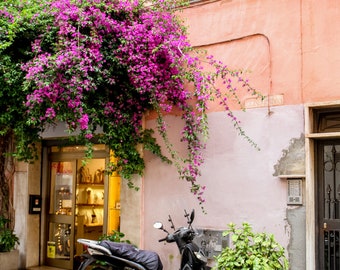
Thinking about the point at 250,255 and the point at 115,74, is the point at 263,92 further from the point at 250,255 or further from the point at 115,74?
the point at 250,255

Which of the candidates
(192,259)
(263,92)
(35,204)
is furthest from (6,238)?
(263,92)

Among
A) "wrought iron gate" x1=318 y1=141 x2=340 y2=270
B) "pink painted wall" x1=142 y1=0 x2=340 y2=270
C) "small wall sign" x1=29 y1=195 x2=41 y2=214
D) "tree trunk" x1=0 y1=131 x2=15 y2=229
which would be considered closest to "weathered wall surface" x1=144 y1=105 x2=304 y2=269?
"pink painted wall" x1=142 y1=0 x2=340 y2=270

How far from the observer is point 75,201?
1042cm

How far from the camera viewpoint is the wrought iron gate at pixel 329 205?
663 cm

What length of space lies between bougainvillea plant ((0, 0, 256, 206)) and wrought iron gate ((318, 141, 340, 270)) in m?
1.35

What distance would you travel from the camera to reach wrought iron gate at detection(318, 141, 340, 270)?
6629 mm

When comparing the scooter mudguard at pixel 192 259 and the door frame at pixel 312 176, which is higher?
the door frame at pixel 312 176

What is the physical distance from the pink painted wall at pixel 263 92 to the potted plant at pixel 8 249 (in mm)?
3310

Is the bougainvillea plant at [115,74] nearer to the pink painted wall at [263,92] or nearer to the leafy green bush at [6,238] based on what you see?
the pink painted wall at [263,92]

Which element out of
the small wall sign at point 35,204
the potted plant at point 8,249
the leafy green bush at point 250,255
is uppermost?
the small wall sign at point 35,204

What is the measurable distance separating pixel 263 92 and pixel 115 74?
2327 mm

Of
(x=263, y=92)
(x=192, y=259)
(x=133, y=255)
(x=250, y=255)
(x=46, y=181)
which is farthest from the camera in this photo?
(x=46, y=181)

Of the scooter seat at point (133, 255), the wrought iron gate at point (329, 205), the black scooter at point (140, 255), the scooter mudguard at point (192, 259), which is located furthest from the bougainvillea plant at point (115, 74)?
the wrought iron gate at point (329, 205)

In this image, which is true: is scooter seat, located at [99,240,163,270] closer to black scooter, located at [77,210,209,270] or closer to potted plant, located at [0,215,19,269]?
black scooter, located at [77,210,209,270]
